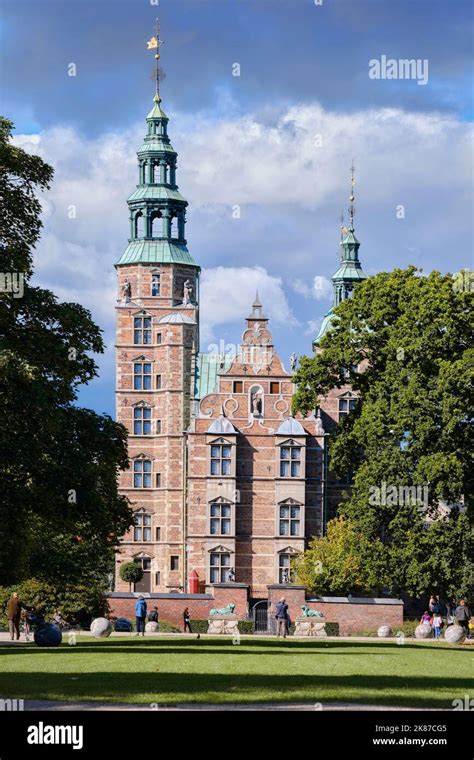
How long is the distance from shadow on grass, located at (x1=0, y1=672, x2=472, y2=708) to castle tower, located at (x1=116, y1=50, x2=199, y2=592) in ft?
195

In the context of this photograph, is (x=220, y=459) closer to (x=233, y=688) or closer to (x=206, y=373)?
(x=206, y=373)

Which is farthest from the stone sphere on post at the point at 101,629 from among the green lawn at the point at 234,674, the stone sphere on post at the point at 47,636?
the green lawn at the point at 234,674

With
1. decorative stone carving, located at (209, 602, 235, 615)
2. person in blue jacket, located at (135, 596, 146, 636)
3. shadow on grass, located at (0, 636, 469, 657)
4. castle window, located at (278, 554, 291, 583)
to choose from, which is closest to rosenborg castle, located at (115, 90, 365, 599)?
castle window, located at (278, 554, 291, 583)

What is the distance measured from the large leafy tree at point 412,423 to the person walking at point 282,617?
5.32m

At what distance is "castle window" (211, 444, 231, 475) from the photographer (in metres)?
83.0

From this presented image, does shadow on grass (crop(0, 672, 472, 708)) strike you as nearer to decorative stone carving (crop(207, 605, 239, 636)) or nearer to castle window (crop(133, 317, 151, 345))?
decorative stone carving (crop(207, 605, 239, 636))

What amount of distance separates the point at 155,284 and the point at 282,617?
4699 centimetres

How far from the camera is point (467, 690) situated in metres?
24.5

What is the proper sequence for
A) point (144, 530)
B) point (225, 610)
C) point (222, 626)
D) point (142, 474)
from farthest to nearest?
1. point (142, 474)
2. point (144, 530)
3. point (225, 610)
4. point (222, 626)

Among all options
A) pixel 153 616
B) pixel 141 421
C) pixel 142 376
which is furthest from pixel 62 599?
pixel 142 376

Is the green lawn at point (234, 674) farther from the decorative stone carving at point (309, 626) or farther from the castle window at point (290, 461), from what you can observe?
the castle window at point (290, 461)

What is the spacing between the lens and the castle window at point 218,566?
82562 millimetres

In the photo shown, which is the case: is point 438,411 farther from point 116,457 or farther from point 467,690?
point 467,690

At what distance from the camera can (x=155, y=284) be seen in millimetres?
93312
